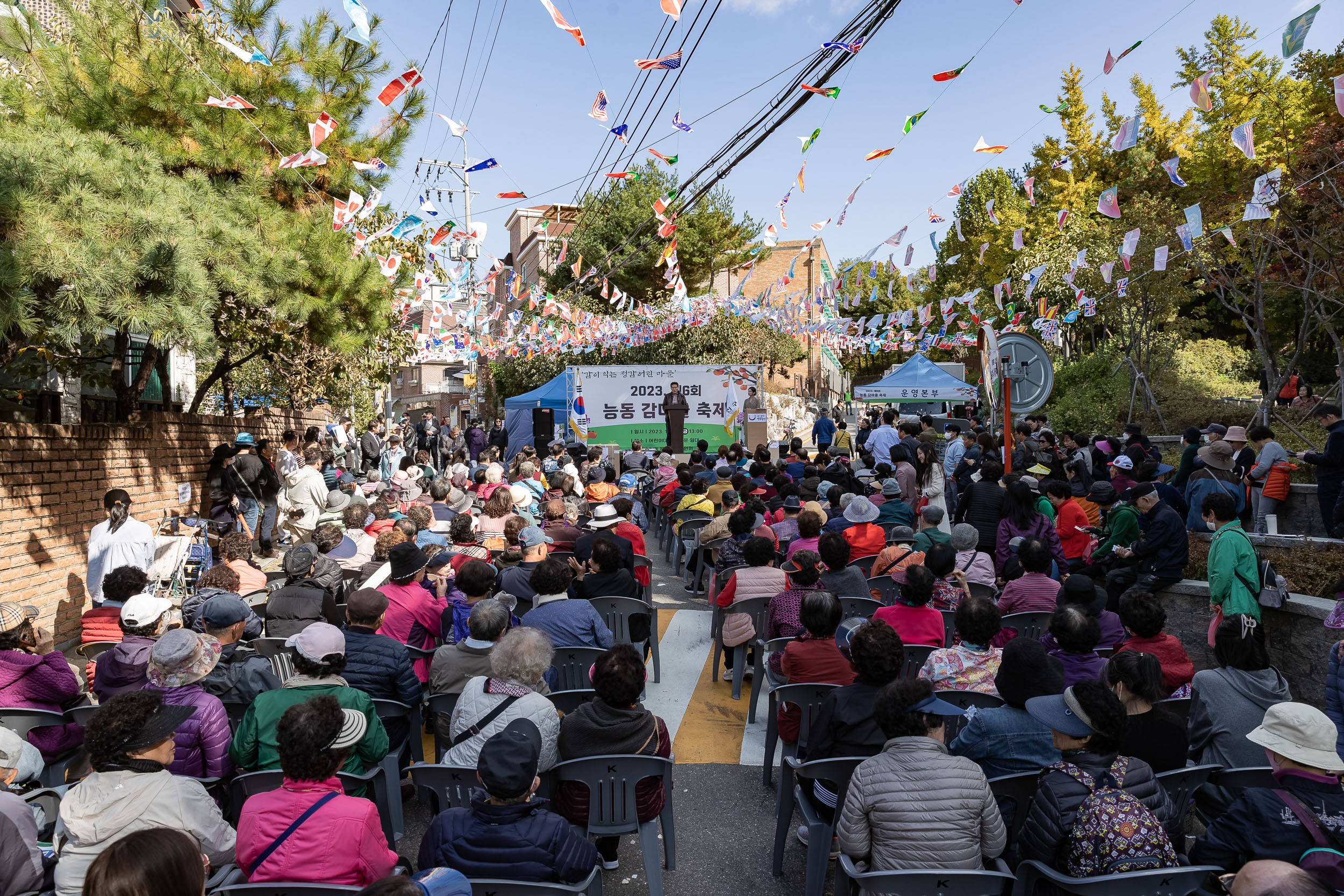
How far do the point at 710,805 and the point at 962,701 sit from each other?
4.84 ft

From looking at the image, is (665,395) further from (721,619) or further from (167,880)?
(167,880)

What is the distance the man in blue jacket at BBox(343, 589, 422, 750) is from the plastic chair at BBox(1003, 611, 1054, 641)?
352cm

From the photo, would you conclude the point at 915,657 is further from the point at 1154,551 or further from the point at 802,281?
the point at 802,281

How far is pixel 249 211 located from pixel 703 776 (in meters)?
6.61

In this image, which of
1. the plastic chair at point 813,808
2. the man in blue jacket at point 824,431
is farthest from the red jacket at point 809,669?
the man in blue jacket at point 824,431

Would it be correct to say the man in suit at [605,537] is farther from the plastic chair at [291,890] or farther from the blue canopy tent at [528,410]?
the blue canopy tent at [528,410]

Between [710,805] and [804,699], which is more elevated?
[804,699]

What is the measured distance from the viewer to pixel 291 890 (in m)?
2.25

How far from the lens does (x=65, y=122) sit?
6160mm

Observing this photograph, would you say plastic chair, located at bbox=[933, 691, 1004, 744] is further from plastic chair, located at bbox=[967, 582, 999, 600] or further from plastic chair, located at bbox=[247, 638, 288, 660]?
plastic chair, located at bbox=[247, 638, 288, 660]

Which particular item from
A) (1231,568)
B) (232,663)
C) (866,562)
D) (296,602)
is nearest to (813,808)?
(232,663)

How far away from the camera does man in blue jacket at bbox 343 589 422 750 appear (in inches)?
146

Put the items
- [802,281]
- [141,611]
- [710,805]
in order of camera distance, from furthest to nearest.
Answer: [802,281]
[710,805]
[141,611]

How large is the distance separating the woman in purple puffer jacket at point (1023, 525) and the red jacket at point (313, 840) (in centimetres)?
552
